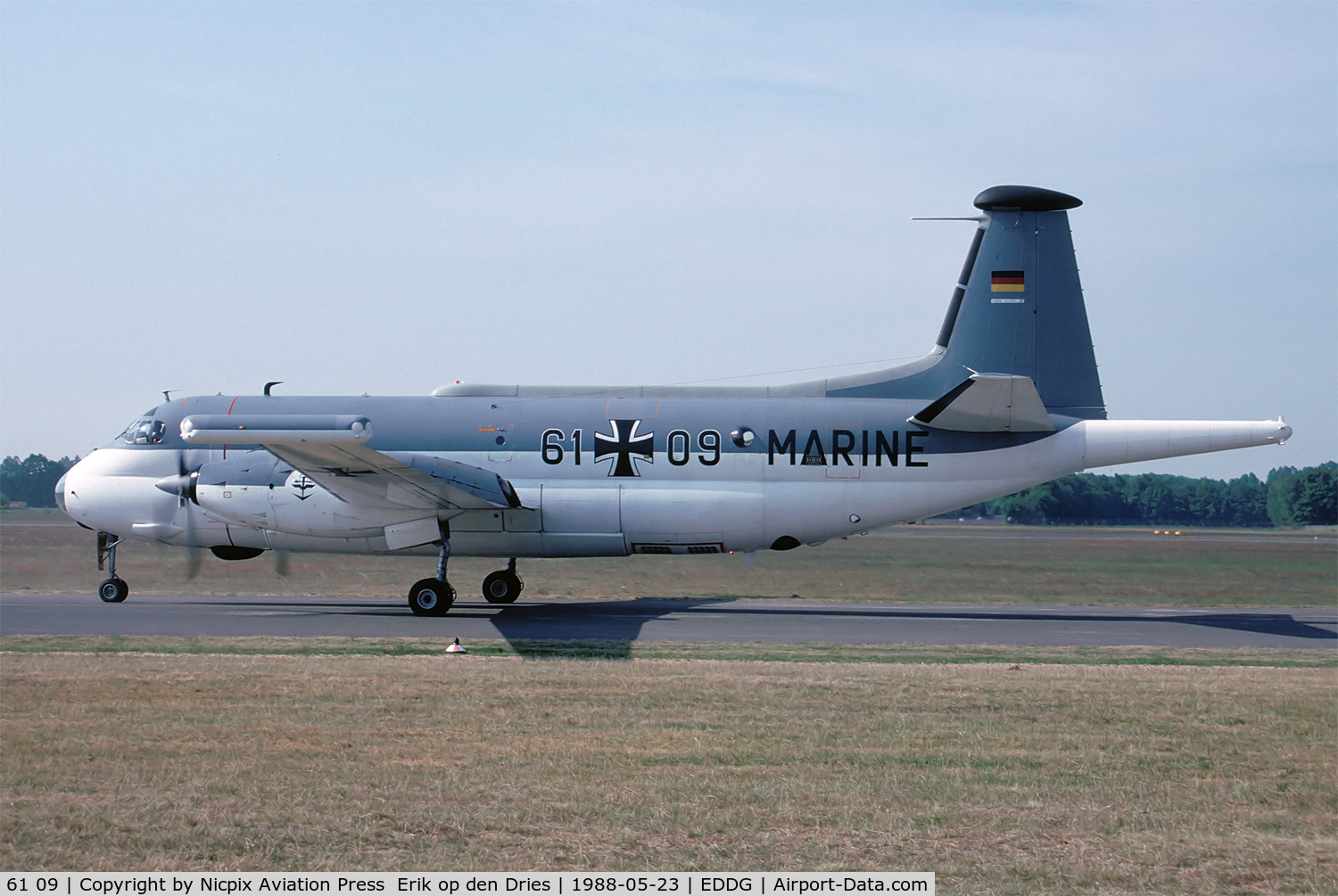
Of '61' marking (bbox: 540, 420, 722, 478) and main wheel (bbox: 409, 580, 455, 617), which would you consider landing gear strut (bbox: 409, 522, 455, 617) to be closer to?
main wheel (bbox: 409, 580, 455, 617)

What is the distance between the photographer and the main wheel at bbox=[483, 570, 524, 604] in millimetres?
24422

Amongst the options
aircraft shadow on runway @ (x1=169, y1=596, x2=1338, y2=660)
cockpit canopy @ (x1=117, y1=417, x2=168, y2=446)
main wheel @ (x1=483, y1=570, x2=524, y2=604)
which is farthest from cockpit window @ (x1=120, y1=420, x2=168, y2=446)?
main wheel @ (x1=483, y1=570, x2=524, y2=604)

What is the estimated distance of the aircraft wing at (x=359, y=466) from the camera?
56.7ft

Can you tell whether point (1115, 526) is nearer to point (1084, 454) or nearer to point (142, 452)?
point (1084, 454)

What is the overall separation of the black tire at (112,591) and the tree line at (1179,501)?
49.3 m

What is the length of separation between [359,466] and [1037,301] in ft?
44.0

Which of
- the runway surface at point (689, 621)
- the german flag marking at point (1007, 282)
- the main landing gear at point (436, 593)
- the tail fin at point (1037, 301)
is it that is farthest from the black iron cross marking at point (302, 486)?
the german flag marking at point (1007, 282)

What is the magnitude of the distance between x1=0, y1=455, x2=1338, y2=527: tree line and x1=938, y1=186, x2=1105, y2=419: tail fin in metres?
42.7

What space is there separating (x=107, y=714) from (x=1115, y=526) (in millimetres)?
74724

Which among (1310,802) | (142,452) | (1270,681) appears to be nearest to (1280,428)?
(1270,681)

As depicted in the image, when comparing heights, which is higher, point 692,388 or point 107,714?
point 692,388

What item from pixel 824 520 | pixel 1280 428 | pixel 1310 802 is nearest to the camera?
pixel 1310 802

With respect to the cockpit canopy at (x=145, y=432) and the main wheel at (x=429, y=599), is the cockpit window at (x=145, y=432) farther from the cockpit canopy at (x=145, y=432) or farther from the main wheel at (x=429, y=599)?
the main wheel at (x=429, y=599)

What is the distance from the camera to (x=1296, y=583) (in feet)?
100
